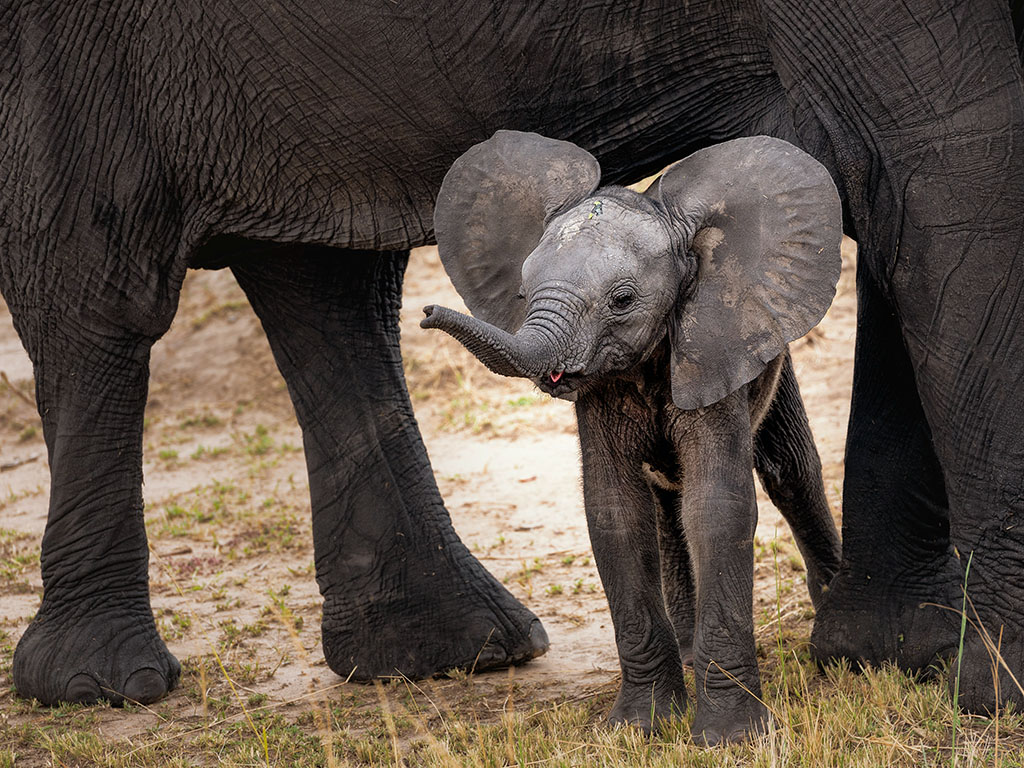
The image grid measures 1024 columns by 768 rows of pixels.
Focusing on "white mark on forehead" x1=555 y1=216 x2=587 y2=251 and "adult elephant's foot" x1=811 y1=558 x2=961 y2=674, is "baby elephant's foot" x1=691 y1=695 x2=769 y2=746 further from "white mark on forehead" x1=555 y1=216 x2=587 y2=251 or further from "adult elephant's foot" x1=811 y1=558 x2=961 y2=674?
"white mark on forehead" x1=555 y1=216 x2=587 y2=251

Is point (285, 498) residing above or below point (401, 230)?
below

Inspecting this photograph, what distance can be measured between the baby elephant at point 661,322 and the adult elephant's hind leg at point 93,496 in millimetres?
1488

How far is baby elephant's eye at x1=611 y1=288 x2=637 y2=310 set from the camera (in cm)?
360

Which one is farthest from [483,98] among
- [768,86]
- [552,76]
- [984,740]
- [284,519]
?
[284,519]

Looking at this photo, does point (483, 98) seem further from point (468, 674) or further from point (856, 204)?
point (468, 674)

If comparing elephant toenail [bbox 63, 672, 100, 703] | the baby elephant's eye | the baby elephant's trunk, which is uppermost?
A: the baby elephant's eye

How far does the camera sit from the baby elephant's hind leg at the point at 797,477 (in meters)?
4.68

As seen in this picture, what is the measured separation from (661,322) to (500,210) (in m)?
0.56

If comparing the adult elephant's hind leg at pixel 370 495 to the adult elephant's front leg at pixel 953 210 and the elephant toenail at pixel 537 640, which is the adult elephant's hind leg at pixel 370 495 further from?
the adult elephant's front leg at pixel 953 210

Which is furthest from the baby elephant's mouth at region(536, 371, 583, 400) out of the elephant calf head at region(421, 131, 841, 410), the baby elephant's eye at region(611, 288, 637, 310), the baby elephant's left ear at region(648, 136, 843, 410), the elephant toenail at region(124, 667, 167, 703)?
the elephant toenail at region(124, 667, 167, 703)

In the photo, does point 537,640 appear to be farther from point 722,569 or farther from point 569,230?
point 569,230

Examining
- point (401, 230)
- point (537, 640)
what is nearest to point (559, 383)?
point (401, 230)

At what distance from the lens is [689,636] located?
15.5 feet

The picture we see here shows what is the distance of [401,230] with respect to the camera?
185 inches
